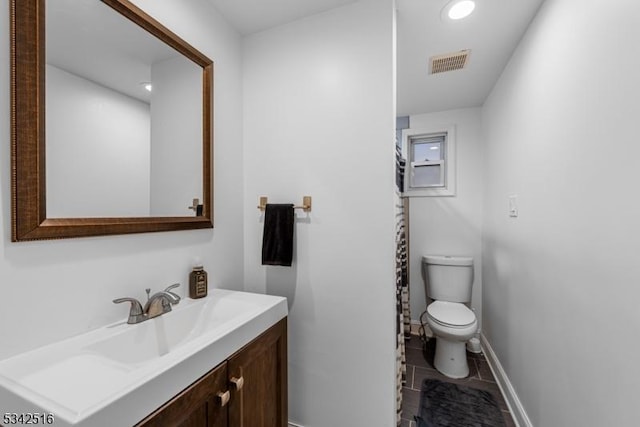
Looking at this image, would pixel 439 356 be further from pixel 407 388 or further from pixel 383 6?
pixel 383 6

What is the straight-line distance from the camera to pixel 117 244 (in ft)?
3.30

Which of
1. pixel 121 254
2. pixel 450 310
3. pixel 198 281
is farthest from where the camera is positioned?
pixel 450 310

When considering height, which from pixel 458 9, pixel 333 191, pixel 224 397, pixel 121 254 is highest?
pixel 458 9

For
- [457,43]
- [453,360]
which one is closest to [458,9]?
[457,43]

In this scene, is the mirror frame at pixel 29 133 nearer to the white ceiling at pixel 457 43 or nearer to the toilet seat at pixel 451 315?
the white ceiling at pixel 457 43

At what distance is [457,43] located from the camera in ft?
5.60

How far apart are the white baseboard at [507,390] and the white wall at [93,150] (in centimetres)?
236

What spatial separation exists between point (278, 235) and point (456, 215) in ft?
6.75

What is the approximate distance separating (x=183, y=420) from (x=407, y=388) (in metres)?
1.76

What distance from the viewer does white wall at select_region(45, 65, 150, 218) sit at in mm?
851

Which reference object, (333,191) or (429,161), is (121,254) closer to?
(333,191)

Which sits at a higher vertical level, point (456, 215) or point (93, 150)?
point (93, 150)

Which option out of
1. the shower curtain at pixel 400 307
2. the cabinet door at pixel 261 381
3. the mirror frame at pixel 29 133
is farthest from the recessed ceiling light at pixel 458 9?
the cabinet door at pixel 261 381

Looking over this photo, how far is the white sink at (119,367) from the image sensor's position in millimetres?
575
